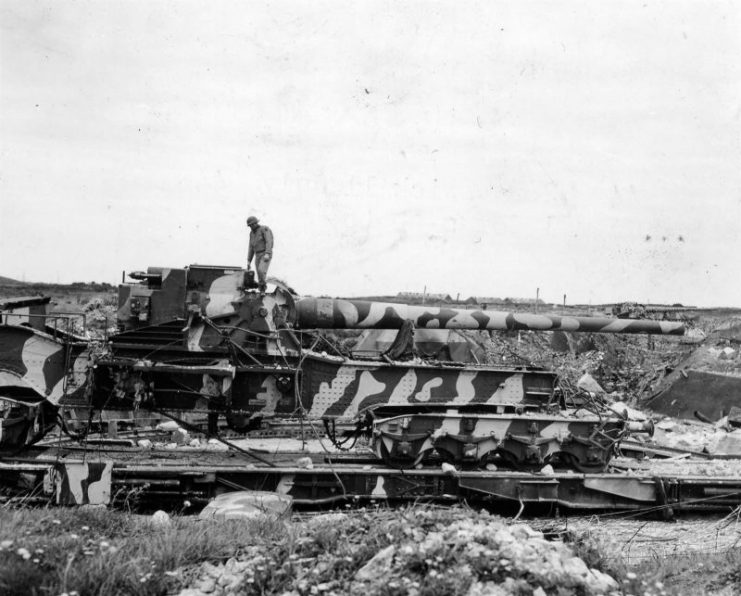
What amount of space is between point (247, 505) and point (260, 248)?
3.42m

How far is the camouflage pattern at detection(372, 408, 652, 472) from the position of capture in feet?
31.5

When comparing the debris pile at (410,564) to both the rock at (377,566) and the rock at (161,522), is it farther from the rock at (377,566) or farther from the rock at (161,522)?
the rock at (161,522)

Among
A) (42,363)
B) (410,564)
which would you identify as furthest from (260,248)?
(410,564)

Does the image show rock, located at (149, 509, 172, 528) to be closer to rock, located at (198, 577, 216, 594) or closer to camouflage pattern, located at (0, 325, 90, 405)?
rock, located at (198, 577, 216, 594)

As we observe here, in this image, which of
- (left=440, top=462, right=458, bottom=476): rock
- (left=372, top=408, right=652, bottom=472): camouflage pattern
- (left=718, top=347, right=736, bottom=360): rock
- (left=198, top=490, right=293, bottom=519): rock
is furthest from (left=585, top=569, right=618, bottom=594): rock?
(left=718, top=347, right=736, bottom=360): rock

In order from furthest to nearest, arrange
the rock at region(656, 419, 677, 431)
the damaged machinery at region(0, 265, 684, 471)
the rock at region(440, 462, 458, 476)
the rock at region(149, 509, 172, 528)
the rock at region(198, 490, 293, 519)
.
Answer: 1. the rock at region(656, 419, 677, 431)
2. the rock at region(440, 462, 458, 476)
3. the damaged machinery at region(0, 265, 684, 471)
4. the rock at region(198, 490, 293, 519)
5. the rock at region(149, 509, 172, 528)

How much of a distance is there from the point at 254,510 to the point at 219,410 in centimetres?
208

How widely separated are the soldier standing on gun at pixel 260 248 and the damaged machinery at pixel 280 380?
19 cm

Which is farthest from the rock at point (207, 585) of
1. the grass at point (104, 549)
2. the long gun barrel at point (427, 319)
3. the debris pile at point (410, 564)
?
the long gun barrel at point (427, 319)

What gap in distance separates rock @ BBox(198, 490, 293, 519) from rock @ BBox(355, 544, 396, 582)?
2.20 metres

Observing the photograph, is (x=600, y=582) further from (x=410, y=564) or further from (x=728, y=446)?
(x=728, y=446)

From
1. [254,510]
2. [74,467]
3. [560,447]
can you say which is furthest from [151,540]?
[560,447]

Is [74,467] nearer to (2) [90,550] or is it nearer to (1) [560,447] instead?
(2) [90,550]

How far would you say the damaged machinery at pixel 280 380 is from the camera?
362 inches
